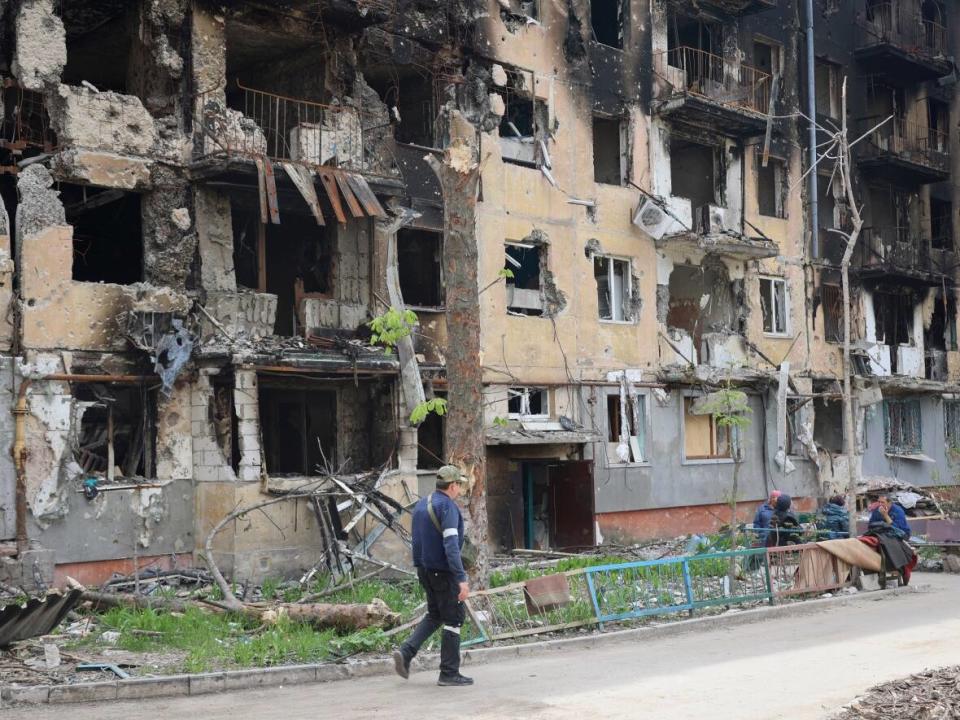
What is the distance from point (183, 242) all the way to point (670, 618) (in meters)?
10.4

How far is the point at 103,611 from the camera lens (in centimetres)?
1526

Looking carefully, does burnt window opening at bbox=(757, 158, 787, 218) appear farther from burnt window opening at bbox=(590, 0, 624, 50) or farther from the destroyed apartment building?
burnt window opening at bbox=(590, 0, 624, 50)

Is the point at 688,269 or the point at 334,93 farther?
the point at 688,269

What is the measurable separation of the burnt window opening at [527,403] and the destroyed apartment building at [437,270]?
7cm

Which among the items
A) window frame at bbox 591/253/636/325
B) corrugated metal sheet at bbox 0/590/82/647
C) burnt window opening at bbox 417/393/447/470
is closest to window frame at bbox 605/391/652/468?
Answer: window frame at bbox 591/253/636/325

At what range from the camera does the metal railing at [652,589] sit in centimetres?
1315

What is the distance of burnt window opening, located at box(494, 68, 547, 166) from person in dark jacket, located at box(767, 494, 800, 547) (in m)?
9.65

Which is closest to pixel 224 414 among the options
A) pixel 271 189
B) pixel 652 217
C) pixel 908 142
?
pixel 271 189

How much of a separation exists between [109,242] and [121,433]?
4.67 meters

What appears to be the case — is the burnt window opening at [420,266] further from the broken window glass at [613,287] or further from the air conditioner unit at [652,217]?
the air conditioner unit at [652,217]

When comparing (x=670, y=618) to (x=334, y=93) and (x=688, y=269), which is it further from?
(x=688, y=269)

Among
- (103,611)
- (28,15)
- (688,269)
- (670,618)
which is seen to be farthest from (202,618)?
(688,269)

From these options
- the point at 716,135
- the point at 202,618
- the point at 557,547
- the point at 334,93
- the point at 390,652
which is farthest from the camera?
the point at 716,135

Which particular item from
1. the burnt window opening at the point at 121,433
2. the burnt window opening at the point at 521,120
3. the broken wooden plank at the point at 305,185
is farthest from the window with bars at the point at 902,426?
the burnt window opening at the point at 121,433
